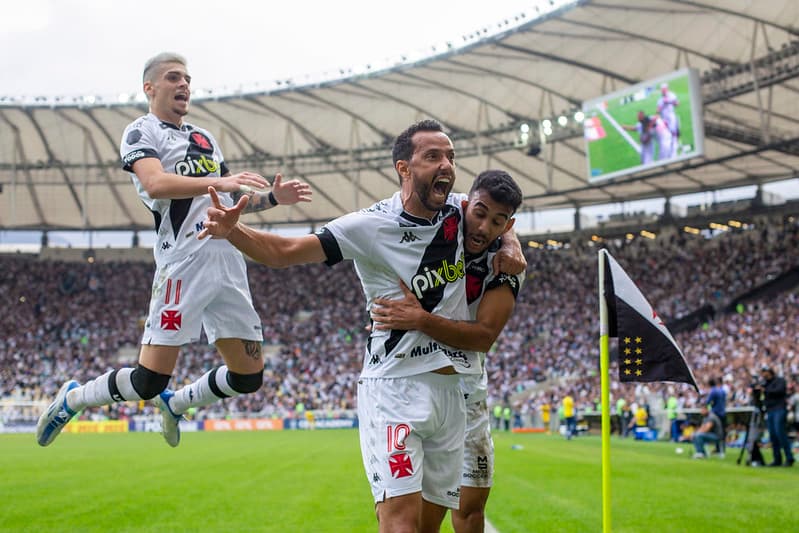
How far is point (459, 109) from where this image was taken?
37781mm

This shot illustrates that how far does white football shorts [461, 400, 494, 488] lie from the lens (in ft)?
16.4

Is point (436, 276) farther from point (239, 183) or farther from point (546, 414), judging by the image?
point (546, 414)

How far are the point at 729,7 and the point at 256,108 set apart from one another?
2172cm

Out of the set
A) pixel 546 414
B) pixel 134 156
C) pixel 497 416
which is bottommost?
pixel 497 416

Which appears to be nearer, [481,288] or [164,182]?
[481,288]

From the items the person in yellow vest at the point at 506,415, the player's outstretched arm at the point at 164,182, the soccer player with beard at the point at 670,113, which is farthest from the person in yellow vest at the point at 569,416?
the player's outstretched arm at the point at 164,182

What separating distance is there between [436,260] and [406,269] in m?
0.16

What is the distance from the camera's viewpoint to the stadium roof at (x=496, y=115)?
29.4 meters

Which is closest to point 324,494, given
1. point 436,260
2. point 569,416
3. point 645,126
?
point 436,260

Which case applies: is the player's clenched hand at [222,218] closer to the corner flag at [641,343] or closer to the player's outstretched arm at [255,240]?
the player's outstretched arm at [255,240]

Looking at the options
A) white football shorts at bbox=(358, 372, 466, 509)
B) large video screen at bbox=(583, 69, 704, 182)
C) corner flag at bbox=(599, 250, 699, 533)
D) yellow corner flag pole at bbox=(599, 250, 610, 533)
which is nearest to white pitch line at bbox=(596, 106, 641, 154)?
large video screen at bbox=(583, 69, 704, 182)

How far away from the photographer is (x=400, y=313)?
4.01 metres

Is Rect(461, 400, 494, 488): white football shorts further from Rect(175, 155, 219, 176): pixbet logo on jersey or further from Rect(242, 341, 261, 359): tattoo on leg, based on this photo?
Rect(175, 155, 219, 176): pixbet logo on jersey

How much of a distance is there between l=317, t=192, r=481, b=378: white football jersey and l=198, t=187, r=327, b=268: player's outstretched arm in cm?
12
